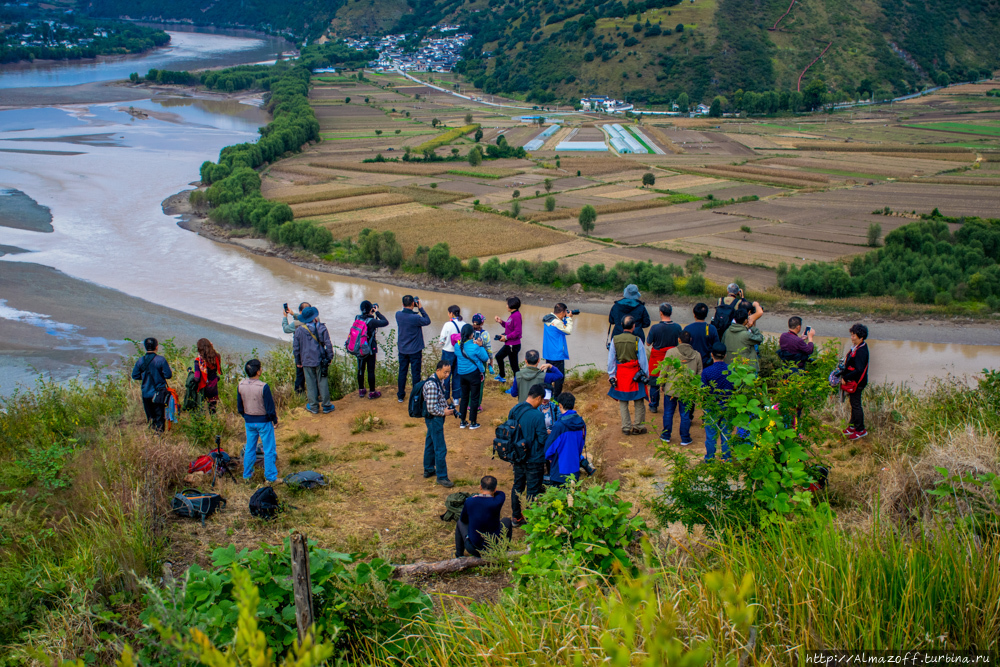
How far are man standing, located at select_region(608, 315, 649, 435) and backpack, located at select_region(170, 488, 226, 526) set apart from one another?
5.13 metres

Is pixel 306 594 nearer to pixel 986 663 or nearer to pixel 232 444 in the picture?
pixel 986 663

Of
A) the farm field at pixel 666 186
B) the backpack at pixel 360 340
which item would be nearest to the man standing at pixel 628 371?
the backpack at pixel 360 340

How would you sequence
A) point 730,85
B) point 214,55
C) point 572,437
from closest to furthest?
point 572,437
point 730,85
point 214,55

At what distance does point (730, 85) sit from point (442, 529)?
9819cm

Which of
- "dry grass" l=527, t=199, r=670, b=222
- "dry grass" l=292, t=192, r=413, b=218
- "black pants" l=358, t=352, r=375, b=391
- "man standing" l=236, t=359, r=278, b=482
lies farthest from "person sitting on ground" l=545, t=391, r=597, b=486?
"dry grass" l=292, t=192, r=413, b=218

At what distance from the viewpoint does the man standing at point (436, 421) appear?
8.17 metres

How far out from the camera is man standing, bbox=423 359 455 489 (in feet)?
26.8

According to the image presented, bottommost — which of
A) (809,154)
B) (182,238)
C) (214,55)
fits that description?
(182,238)

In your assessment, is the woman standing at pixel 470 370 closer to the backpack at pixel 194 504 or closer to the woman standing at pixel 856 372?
the backpack at pixel 194 504

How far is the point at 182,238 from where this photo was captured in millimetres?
37312

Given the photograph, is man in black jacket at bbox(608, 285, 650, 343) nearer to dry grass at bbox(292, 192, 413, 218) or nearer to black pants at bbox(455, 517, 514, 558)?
black pants at bbox(455, 517, 514, 558)

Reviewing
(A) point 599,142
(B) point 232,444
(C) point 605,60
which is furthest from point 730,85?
(B) point 232,444

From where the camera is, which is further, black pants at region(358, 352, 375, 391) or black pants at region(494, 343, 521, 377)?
black pants at region(494, 343, 521, 377)

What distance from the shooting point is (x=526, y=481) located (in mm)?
7535
